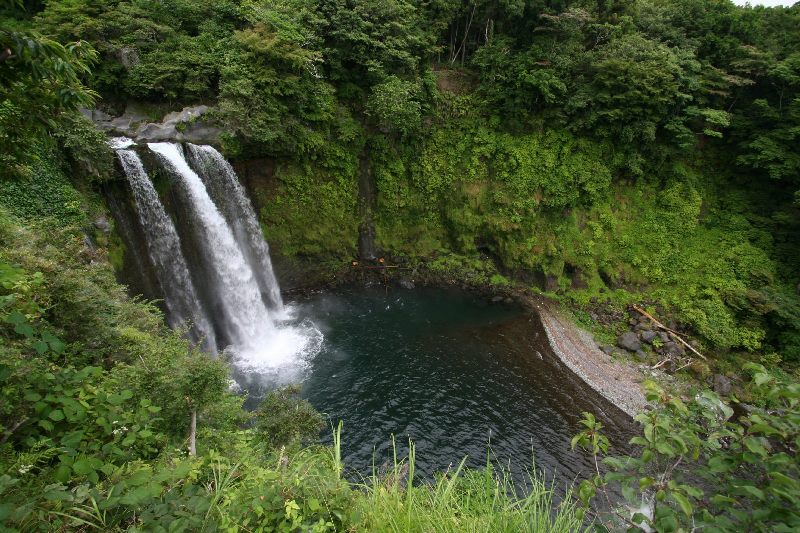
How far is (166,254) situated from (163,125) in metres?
4.98

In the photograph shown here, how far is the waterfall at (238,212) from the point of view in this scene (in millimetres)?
14609

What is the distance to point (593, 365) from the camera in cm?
1524

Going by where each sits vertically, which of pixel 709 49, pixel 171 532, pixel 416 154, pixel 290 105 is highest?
pixel 709 49

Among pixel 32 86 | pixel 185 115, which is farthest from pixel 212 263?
pixel 32 86

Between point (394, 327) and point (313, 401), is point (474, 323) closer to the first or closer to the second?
point (394, 327)

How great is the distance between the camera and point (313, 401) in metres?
12.7

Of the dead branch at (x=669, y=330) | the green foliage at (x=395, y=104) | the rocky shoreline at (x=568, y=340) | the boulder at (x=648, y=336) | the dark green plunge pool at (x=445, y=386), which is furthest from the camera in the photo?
the green foliage at (x=395, y=104)

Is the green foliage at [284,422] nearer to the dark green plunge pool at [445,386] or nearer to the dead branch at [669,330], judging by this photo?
the dark green plunge pool at [445,386]

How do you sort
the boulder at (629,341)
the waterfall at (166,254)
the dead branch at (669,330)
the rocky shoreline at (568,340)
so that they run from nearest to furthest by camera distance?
the waterfall at (166,254) < the rocky shoreline at (568,340) < the dead branch at (669,330) < the boulder at (629,341)

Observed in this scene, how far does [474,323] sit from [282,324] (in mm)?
8635

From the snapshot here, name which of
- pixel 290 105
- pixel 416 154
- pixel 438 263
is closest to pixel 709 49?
pixel 416 154

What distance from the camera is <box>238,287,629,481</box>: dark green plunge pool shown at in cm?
1147

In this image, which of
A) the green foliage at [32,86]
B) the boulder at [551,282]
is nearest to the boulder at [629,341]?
the boulder at [551,282]

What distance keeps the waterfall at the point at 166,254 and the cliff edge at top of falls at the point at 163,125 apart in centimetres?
187
